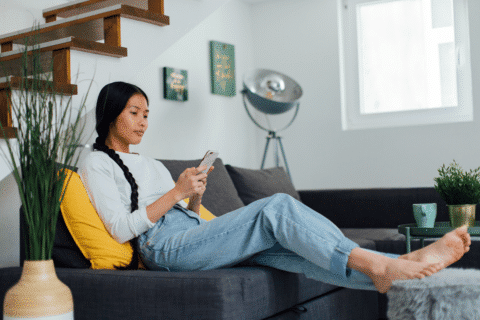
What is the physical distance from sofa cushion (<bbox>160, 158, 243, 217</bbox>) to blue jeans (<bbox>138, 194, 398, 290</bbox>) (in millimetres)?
710

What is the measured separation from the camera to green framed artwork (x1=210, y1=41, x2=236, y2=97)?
428cm

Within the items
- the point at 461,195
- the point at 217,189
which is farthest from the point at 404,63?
the point at 461,195

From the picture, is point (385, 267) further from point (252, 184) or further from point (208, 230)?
point (252, 184)

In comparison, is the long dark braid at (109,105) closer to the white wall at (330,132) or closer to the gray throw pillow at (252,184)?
the gray throw pillow at (252,184)

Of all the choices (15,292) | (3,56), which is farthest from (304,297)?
(3,56)

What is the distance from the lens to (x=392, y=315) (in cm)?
142

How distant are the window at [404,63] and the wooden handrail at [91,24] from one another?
260cm

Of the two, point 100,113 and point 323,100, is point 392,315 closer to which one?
point 100,113

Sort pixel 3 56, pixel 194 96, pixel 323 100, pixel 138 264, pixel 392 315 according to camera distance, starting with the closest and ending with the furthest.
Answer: pixel 392 315
pixel 138 264
pixel 3 56
pixel 194 96
pixel 323 100

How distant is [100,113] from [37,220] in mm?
726

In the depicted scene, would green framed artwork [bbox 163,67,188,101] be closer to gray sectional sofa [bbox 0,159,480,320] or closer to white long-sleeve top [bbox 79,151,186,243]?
gray sectional sofa [bbox 0,159,480,320]

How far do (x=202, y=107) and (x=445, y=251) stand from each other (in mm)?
2869

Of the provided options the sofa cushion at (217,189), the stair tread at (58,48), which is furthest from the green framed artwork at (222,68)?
the stair tread at (58,48)

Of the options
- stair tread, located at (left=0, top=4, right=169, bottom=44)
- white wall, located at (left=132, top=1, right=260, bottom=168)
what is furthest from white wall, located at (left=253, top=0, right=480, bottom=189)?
stair tread, located at (left=0, top=4, right=169, bottom=44)
